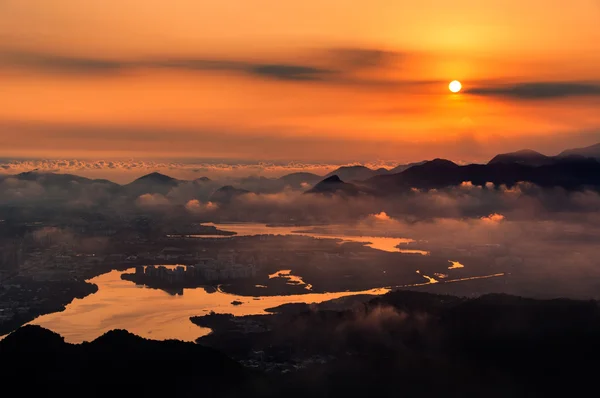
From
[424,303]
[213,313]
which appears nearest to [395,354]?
[424,303]

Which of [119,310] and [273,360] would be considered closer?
[273,360]

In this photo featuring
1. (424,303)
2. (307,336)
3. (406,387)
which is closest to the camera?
(406,387)

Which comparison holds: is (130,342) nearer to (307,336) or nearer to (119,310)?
(307,336)

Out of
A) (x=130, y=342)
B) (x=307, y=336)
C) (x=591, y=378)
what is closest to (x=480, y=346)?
(x=591, y=378)

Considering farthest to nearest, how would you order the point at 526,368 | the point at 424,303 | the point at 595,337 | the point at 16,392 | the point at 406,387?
the point at 424,303
the point at 595,337
the point at 526,368
the point at 406,387
the point at 16,392

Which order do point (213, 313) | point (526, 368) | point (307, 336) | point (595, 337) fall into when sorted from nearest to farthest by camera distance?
point (526, 368), point (595, 337), point (307, 336), point (213, 313)

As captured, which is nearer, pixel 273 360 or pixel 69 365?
pixel 69 365

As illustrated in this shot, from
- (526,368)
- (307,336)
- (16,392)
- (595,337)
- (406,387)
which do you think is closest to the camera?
(16,392)

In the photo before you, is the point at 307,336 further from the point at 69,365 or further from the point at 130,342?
the point at 69,365
